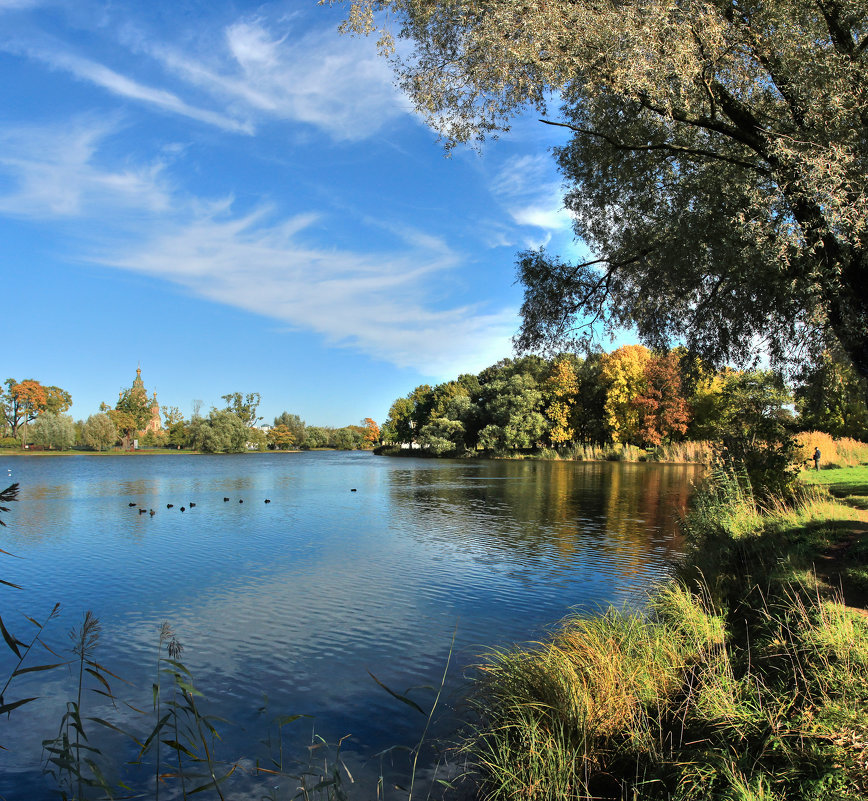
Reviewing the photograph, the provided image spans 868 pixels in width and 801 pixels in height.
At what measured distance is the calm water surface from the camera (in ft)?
22.0

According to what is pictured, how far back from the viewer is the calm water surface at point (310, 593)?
6.69 meters

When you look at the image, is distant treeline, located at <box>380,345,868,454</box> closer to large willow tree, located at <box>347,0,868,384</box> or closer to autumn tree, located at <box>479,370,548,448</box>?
autumn tree, located at <box>479,370,548,448</box>

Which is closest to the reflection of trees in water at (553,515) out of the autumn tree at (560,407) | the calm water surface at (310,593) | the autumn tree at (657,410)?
the calm water surface at (310,593)

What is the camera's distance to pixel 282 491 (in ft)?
109

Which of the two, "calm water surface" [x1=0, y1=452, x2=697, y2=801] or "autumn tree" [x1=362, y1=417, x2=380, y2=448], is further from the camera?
"autumn tree" [x1=362, y1=417, x2=380, y2=448]

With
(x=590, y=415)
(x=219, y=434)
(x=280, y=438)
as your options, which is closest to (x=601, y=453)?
(x=590, y=415)

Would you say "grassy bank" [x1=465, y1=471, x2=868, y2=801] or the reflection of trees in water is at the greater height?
"grassy bank" [x1=465, y1=471, x2=868, y2=801]

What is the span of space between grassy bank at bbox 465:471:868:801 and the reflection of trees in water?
656cm

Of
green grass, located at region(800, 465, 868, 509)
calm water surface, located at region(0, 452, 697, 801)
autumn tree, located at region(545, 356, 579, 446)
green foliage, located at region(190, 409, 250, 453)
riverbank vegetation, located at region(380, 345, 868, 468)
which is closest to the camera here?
calm water surface, located at region(0, 452, 697, 801)

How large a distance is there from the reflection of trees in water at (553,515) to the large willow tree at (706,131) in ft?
19.9

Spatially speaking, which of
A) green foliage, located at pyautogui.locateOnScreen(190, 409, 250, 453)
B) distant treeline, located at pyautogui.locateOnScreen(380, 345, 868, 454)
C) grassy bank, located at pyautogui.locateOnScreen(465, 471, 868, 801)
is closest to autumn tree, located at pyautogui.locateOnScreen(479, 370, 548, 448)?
distant treeline, located at pyautogui.locateOnScreen(380, 345, 868, 454)

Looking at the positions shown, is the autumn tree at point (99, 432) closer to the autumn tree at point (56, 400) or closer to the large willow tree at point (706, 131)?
the autumn tree at point (56, 400)

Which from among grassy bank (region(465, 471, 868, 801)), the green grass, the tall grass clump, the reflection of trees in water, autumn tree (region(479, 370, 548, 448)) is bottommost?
the reflection of trees in water

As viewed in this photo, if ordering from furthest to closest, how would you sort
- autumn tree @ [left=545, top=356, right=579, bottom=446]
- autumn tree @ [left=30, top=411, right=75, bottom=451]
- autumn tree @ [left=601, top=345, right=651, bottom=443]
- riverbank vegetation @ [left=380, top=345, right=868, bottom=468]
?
autumn tree @ [left=30, top=411, right=75, bottom=451] → autumn tree @ [left=545, top=356, right=579, bottom=446] → autumn tree @ [left=601, top=345, right=651, bottom=443] → riverbank vegetation @ [left=380, top=345, right=868, bottom=468]
